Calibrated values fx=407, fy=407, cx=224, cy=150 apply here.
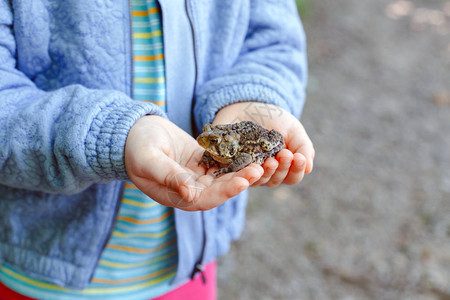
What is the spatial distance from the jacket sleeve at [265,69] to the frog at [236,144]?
4.7 inches

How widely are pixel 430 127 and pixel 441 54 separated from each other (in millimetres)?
2358

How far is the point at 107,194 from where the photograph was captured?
1.90 m

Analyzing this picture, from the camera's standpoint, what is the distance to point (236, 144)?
2.04m

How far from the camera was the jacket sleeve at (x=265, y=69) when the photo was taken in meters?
1.95

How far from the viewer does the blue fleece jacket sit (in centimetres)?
158

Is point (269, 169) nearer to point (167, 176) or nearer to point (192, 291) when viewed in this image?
point (167, 176)

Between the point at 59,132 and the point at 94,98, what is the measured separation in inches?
7.3

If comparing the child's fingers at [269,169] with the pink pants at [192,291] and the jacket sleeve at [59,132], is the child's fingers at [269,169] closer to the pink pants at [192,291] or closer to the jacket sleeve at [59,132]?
the jacket sleeve at [59,132]

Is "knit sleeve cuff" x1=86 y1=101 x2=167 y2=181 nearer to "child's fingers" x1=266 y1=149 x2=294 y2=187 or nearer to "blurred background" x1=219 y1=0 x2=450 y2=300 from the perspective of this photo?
"child's fingers" x1=266 y1=149 x2=294 y2=187

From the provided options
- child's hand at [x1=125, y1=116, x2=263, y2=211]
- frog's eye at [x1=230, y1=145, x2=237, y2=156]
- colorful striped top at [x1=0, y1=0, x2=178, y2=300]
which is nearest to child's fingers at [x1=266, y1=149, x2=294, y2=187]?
child's hand at [x1=125, y1=116, x2=263, y2=211]

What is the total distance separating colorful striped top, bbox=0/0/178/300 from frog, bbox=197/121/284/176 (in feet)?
1.01

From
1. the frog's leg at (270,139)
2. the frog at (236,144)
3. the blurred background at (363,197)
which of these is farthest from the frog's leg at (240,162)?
the blurred background at (363,197)

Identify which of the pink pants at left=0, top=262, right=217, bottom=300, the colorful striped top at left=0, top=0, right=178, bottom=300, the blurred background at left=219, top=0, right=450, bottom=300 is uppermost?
the colorful striped top at left=0, top=0, right=178, bottom=300

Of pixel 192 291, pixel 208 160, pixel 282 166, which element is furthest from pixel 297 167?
pixel 192 291
